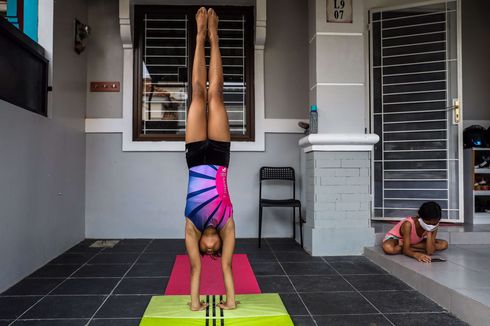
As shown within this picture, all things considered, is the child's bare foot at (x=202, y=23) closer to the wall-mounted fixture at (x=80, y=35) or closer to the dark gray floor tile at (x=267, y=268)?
the dark gray floor tile at (x=267, y=268)

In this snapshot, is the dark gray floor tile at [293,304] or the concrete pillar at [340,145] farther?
the concrete pillar at [340,145]

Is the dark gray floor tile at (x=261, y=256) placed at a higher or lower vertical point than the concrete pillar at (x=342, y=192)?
lower

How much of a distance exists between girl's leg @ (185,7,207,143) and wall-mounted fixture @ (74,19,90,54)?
90.6 inches

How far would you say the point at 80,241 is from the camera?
4477 mm

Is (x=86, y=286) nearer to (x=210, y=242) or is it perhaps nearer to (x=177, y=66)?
Answer: (x=210, y=242)

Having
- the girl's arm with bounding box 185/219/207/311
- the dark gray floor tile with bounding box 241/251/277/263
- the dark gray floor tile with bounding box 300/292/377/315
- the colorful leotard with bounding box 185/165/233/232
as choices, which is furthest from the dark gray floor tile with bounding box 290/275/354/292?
the colorful leotard with bounding box 185/165/233/232

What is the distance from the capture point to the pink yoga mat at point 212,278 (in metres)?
2.80

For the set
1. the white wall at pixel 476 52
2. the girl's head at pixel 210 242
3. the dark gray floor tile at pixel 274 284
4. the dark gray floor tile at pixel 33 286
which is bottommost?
the dark gray floor tile at pixel 274 284

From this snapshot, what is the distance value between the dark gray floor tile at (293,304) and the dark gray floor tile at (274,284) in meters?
0.11

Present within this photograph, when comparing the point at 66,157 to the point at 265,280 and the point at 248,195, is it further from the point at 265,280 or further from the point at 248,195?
the point at 265,280

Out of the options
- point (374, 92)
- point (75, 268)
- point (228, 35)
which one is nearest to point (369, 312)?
point (75, 268)

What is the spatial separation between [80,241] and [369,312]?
11.3 ft

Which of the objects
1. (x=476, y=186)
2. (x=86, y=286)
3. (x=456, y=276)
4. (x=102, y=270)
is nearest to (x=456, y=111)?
(x=476, y=186)

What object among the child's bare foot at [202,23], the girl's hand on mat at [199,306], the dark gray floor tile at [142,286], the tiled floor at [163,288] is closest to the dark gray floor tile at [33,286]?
the tiled floor at [163,288]
